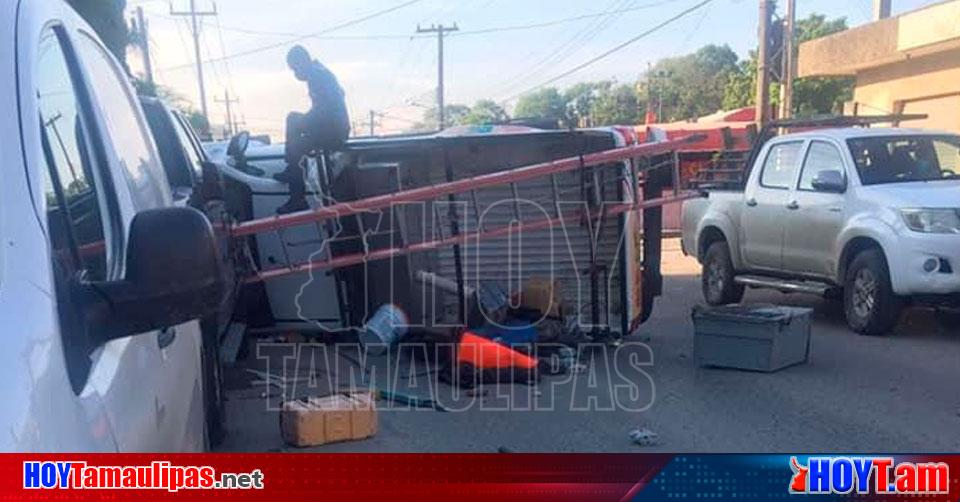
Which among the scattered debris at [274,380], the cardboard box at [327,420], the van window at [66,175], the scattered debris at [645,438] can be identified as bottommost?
the scattered debris at [274,380]

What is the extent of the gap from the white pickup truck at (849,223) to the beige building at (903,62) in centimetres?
776

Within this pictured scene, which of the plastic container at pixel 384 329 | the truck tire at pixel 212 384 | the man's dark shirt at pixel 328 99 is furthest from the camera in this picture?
the plastic container at pixel 384 329

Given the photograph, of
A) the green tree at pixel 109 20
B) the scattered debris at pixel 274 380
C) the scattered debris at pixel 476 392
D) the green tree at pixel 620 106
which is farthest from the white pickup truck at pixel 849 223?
the green tree at pixel 620 106

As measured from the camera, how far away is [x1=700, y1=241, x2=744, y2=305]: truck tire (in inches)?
418

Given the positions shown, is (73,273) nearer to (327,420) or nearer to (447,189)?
(327,420)

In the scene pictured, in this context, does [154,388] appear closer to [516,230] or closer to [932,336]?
[516,230]

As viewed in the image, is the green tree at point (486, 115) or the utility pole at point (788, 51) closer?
the green tree at point (486, 115)

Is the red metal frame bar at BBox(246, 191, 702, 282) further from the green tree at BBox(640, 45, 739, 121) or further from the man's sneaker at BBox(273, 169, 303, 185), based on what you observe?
the green tree at BBox(640, 45, 739, 121)

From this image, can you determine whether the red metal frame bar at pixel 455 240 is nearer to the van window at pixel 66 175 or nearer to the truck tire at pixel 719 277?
the truck tire at pixel 719 277

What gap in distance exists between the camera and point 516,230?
281 inches

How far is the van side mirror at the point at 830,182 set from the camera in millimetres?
8914

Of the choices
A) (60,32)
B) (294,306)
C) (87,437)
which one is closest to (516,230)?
(294,306)

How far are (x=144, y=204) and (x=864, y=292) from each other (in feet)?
23.4

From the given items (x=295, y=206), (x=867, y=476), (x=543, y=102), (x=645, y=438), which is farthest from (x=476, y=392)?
(x=543, y=102)
